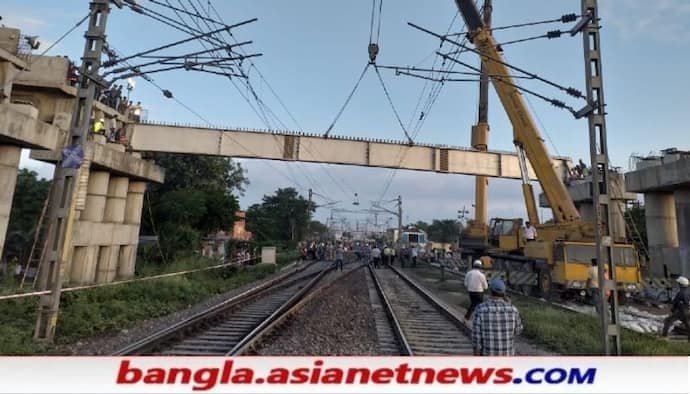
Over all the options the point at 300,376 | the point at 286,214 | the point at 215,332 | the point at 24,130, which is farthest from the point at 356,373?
the point at 286,214

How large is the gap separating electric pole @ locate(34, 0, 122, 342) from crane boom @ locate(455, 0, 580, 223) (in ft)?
38.3

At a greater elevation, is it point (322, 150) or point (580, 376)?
point (322, 150)

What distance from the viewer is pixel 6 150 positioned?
11672 millimetres

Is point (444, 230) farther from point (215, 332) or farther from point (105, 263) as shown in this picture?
point (215, 332)

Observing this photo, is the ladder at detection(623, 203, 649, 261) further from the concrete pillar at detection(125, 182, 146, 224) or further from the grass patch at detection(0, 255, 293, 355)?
the concrete pillar at detection(125, 182, 146, 224)

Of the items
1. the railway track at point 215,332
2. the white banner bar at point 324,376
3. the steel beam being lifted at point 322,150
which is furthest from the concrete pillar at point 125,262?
the white banner bar at point 324,376

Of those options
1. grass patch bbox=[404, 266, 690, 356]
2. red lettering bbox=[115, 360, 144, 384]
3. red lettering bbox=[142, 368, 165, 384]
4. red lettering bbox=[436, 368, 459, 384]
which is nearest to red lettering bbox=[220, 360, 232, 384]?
red lettering bbox=[142, 368, 165, 384]

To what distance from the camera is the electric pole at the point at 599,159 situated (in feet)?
22.5

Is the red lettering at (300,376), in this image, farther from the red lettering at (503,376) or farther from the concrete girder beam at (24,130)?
the concrete girder beam at (24,130)

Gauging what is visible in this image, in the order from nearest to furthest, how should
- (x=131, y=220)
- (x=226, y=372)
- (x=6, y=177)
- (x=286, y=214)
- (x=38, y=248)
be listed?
(x=226, y=372), (x=6, y=177), (x=38, y=248), (x=131, y=220), (x=286, y=214)

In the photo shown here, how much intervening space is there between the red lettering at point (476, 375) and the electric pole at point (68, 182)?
24.1ft

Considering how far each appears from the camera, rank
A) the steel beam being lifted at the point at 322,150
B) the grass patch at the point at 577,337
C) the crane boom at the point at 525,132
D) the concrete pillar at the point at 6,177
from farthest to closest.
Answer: the steel beam being lifted at the point at 322,150, the crane boom at the point at 525,132, the concrete pillar at the point at 6,177, the grass patch at the point at 577,337

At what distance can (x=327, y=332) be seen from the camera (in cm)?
846

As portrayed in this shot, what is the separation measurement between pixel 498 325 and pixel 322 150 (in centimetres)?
1730
